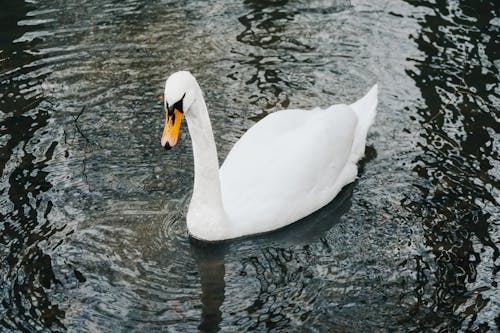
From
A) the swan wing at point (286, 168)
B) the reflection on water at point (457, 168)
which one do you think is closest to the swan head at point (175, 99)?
the swan wing at point (286, 168)

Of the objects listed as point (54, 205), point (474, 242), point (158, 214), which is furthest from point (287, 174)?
point (54, 205)

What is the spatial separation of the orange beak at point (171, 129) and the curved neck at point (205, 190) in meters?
0.29

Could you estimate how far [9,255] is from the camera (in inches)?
292

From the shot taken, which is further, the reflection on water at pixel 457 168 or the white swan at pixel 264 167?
the white swan at pixel 264 167

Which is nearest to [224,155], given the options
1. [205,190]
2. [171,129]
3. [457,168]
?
[205,190]

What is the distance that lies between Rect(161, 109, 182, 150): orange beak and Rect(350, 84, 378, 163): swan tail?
2.52 metres

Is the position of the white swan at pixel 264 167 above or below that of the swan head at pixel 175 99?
below

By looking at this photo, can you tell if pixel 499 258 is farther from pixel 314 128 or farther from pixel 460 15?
pixel 460 15

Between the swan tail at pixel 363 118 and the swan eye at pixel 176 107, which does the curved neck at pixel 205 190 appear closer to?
the swan eye at pixel 176 107

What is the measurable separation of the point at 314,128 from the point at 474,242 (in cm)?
192

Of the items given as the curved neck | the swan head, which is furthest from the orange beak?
the curved neck

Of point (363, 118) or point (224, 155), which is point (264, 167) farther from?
point (363, 118)

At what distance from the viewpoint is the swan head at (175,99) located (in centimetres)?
673

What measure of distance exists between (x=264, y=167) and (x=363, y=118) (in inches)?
69.3
